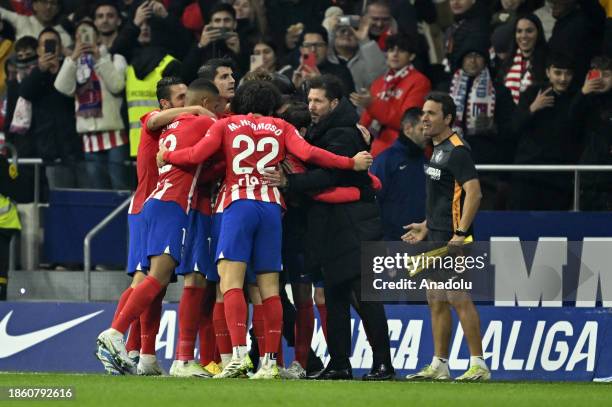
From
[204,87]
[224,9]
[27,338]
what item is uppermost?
[224,9]

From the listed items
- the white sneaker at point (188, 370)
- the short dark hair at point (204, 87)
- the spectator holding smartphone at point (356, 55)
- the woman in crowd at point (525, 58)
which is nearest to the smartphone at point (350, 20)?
the spectator holding smartphone at point (356, 55)

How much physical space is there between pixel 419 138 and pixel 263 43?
2.79 m

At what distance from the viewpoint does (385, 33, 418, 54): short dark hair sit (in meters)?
15.4

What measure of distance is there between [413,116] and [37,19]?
6.00 metres

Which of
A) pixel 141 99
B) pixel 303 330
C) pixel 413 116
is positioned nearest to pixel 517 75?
pixel 413 116

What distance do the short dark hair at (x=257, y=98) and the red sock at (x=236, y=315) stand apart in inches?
56.9

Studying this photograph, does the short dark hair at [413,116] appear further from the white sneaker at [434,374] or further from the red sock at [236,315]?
the red sock at [236,315]

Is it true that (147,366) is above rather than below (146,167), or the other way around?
below

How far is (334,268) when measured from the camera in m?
12.0

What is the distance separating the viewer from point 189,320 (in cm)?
1195

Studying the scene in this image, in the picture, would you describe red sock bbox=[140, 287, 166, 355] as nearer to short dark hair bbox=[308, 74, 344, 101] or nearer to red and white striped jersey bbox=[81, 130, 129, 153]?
short dark hair bbox=[308, 74, 344, 101]

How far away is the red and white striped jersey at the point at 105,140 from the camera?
16.3 metres

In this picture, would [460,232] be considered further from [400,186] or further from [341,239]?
[400,186]

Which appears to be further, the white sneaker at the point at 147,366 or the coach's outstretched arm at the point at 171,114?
the white sneaker at the point at 147,366
